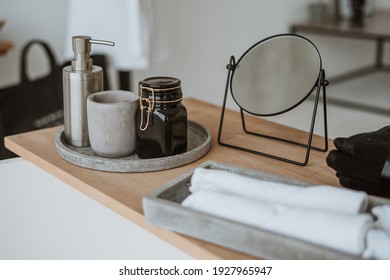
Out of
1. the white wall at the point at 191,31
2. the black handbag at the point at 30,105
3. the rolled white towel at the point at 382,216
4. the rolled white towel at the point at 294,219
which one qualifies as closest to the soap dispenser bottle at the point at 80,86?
the rolled white towel at the point at 294,219

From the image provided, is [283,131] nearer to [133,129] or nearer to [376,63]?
[133,129]

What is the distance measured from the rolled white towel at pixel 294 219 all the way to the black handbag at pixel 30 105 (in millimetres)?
1083

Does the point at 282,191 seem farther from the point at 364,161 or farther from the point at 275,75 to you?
the point at 275,75

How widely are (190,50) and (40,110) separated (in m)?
1.09

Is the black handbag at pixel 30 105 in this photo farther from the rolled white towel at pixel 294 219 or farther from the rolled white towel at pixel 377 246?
the rolled white towel at pixel 377 246

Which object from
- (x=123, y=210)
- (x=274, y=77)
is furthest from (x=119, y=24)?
(x=123, y=210)

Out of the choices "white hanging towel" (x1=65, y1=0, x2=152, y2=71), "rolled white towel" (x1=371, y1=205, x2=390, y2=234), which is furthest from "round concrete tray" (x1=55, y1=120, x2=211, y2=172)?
"white hanging towel" (x1=65, y1=0, x2=152, y2=71)

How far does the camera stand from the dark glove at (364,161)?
2.33 ft

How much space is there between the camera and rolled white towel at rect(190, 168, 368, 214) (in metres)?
0.62

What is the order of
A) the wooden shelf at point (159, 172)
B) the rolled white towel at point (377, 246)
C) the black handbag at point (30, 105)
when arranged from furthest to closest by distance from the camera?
the black handbag at point (30, 105) → the wooden shelf at point (159, 172) → the rolled white towel at point (377, 246)

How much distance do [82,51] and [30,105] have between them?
2.62ft

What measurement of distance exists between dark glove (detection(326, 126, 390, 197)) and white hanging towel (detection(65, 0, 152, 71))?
112 cm

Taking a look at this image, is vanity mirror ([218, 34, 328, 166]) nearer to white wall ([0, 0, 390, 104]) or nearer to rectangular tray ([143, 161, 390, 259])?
rectangular tray ([143, 161, 390, 259])

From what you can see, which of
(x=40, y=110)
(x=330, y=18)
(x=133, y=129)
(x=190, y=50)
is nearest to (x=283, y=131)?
(x=133, y=129)
